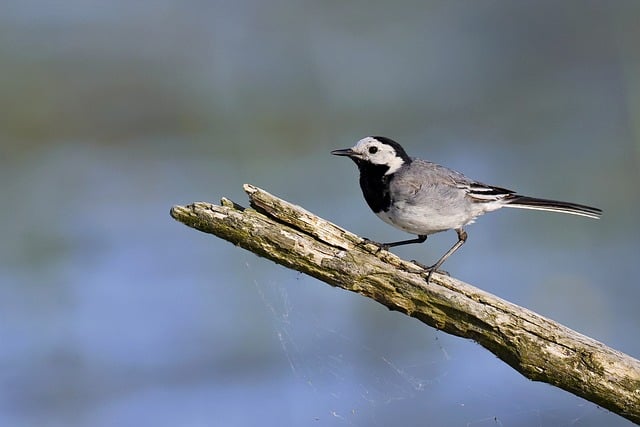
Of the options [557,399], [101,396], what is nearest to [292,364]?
[101,396]

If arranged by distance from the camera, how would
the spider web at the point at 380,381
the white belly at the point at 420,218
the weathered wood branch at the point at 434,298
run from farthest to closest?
the spider web at the point at 380,381
the white belly at the point at 420,218
the weathered wood branch at the point at 434,298

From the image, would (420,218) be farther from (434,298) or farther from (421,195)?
(434,298)

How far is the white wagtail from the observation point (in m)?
3.70

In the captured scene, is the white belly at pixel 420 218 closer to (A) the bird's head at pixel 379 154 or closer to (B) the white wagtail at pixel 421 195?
(B) the white wagtail at pixel 421 195

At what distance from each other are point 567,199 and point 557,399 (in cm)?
173

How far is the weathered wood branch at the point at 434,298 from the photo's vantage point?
2893 millimetres

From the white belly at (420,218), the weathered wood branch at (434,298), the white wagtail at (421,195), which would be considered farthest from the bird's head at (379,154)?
the weathered wood branch at (434,298)

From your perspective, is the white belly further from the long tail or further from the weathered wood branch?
the weathered wood branch

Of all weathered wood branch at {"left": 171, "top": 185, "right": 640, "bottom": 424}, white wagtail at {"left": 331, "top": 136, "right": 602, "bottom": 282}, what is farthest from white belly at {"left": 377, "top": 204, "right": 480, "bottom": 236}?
weathered wood branch at {"left": 171, "top": 185, "right": 640, "bottom": 424}

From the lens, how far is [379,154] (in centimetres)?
391

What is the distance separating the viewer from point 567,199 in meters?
6.36

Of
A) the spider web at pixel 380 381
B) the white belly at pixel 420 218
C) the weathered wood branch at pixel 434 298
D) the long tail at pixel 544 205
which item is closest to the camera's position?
the weathered wood branch at pixel 434 298

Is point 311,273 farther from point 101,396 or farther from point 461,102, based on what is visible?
point 461,102

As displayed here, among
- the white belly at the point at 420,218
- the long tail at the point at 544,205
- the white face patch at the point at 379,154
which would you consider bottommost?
the white belly at the point at 420,218
